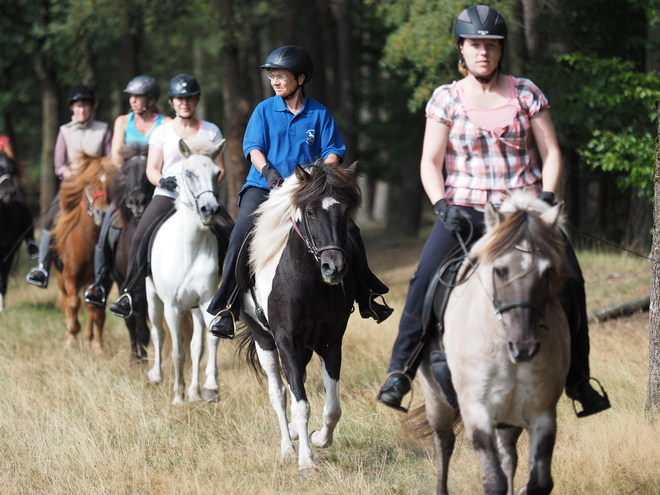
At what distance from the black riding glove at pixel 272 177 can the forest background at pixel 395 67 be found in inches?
187

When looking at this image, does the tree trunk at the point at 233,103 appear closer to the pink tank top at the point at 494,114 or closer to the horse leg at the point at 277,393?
the horse leg at the point at 277,393

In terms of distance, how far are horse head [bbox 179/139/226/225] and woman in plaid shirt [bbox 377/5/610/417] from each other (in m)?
3.21

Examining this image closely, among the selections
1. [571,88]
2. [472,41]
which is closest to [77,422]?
[472,41]

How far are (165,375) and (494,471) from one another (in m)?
5.48

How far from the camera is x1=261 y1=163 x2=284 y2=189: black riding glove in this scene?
631 centimetres

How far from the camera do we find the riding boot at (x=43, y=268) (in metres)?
12.1

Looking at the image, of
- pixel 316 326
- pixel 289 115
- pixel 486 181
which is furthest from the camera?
pixel 289 115

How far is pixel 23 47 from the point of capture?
22984mm

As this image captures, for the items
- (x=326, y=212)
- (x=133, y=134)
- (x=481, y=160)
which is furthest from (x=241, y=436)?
(x=133, y=134)

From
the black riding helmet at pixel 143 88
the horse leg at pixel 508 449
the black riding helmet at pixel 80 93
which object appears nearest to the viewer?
the horse leg at pixel 508 449

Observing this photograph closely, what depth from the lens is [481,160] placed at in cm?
480

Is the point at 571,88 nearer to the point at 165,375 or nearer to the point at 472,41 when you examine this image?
the point at 165,375

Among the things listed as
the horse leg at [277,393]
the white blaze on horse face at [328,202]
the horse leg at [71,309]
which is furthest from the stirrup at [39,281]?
the white blaze on horse face at [328,202]

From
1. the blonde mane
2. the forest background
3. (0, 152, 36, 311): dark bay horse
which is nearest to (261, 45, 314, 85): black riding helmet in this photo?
the blonde mane
